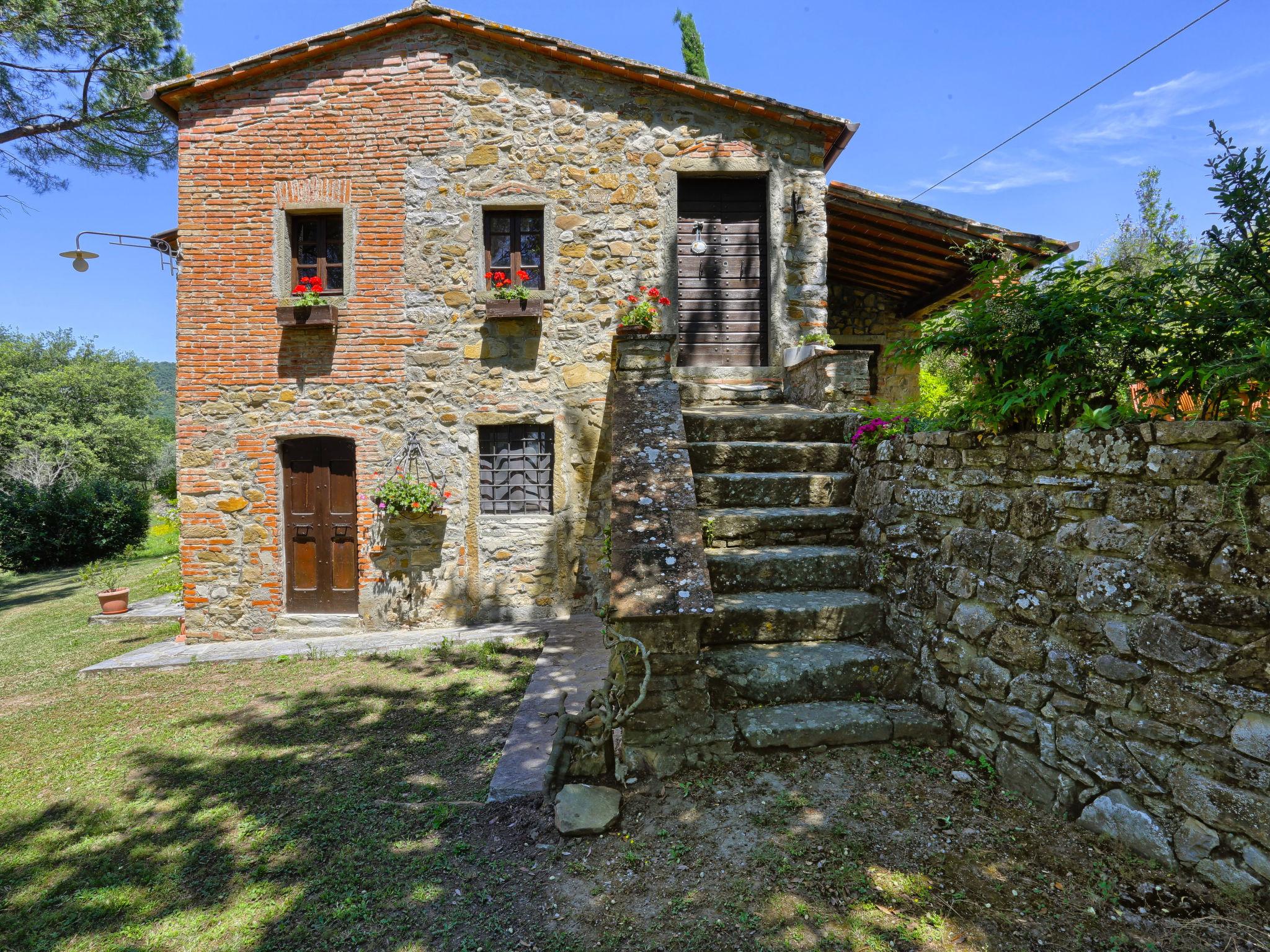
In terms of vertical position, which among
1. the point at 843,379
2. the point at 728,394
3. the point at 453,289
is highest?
the point at 453,289

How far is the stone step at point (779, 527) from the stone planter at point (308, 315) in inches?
203

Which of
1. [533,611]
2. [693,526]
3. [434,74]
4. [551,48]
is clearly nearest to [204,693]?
[533,611]

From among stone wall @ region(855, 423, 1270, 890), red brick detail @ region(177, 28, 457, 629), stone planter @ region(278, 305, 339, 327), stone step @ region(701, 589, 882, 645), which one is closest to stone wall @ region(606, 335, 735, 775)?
stone step @ region(701, 589, 882, 645)

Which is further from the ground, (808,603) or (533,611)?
(808,603)

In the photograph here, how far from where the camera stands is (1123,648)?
230cm

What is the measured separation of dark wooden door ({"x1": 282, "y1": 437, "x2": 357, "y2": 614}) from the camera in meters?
6.95

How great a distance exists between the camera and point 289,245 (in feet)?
22.7

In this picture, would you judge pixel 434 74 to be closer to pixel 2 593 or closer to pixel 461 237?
pixel 461 237

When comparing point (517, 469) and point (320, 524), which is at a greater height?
point (517, 469)

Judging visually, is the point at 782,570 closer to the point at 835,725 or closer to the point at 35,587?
the point at 835,725

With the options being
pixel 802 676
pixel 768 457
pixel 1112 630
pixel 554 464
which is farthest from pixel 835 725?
pixel 554 464

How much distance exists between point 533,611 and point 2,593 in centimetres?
1202

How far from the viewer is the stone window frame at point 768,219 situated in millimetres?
6871

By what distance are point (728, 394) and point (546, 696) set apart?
158 inches
